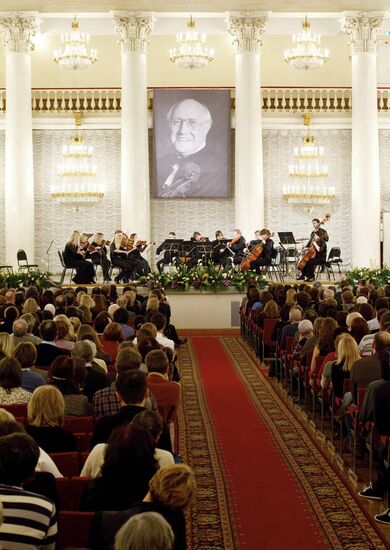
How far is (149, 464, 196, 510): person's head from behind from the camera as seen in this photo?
3.79m

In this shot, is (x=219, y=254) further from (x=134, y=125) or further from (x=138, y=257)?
(x=134, y=125)

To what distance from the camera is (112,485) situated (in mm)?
4453

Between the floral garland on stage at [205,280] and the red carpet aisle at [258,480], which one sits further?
the floral garland on stage at [205,280]

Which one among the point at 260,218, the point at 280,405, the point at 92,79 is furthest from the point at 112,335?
the point at 92,79

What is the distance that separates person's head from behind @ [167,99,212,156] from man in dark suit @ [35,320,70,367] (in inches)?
719

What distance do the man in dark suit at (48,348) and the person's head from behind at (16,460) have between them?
535cm

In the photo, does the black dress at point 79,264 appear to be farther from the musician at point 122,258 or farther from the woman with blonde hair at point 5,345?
the woman with blonde hair at point 5,345

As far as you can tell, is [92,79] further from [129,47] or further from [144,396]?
[144,396]

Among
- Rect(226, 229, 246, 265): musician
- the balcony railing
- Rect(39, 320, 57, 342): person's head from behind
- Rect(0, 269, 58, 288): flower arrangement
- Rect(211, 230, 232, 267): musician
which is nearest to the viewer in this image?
Rect(39, 320, 57, 342): person's head from behind

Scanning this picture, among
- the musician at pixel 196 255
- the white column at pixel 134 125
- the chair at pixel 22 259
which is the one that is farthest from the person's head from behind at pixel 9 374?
the white column at pixel 134 125

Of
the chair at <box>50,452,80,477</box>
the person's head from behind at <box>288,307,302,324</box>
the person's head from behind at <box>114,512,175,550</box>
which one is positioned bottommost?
the chair at <box>50,452,80,477</box>

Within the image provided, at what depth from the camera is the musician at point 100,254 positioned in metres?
23.2

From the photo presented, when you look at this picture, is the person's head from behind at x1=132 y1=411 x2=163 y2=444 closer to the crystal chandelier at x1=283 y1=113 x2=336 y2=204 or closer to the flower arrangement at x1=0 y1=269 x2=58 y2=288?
the flower arrangement at x1=0 y1=269 x2=58 y2=288

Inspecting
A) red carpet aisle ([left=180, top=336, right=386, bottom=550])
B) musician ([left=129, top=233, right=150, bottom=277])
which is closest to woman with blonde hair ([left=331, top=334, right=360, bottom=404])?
red carpet aisle ([left=180, top=336, right=386, bottom=550])
